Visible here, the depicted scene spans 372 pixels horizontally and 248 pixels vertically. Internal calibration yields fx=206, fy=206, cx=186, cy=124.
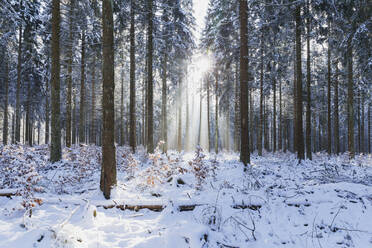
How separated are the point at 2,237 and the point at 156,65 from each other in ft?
55.3

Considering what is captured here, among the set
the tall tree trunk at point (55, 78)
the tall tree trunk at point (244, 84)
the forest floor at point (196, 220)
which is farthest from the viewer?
the tall tree trunk at point (244, 84)

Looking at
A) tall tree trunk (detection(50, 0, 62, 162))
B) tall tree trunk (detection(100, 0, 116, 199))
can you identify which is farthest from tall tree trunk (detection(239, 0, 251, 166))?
tall tree trunk (detection(50, 0, 62, 162))

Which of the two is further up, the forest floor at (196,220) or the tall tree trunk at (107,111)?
the tall tree trunk at (107,111)

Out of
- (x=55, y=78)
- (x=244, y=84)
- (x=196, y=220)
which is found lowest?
(x=196, y=220)

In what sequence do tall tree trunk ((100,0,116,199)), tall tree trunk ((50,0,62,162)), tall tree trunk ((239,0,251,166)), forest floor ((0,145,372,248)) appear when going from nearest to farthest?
1. forest floor ((0,145,372,248))
2. tall tree trunk ((100,0,116,199))
3. tall tree trunk ((50,0,62,162))
4. tall tree trunk ((239,0,251,166))

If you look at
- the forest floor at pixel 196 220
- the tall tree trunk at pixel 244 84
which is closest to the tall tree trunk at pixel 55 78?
the forest floor at pixel 196 220

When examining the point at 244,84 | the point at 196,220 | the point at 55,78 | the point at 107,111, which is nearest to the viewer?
the point at 196,220

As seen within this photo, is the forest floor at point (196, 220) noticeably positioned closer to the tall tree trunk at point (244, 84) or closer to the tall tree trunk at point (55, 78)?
the tall tree trunk at point (244, 84)

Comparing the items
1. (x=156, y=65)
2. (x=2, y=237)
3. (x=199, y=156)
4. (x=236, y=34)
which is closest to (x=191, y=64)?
(x=156, y=65)

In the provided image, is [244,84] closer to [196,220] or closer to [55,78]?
[196,220]

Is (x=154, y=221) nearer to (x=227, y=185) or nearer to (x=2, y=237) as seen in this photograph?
(x=2, y=237)

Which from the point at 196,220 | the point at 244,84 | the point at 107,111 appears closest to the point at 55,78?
the point at 107,111

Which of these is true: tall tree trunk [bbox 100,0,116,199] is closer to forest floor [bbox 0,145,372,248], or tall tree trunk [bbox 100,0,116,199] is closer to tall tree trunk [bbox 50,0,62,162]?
forest floor [bbox 0,145,372,248]

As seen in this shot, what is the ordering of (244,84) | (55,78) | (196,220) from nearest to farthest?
(196,220) → (55,78) → (244,84)
